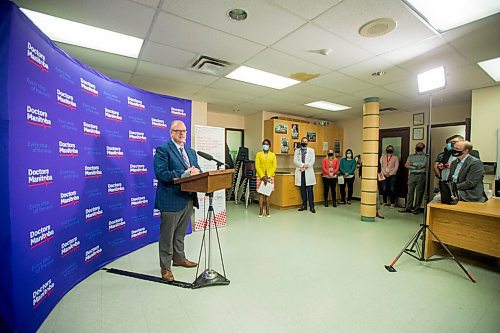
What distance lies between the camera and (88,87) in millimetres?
2508

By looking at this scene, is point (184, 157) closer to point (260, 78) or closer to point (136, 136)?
point (136, 136)

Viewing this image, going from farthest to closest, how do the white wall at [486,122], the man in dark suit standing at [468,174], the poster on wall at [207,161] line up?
1. the poster on wall at [207,161]
2. the white wall at [486,122]
3. the man in dark suit standing at [468,174]

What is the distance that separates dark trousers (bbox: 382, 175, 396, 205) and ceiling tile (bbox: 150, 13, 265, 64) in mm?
5480

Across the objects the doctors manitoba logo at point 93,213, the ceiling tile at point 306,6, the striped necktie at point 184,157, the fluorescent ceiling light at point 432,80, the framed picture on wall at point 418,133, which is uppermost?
the ceiling tile at point 306,6

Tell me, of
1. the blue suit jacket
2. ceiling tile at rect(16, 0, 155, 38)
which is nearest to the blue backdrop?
ceiling tile at rect(16, 0, 155, 38)

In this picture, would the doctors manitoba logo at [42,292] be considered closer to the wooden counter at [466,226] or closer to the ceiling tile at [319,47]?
the ceiling tile at [319,47]

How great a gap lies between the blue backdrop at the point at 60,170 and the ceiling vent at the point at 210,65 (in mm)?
814

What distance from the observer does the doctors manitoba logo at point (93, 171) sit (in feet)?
8.15

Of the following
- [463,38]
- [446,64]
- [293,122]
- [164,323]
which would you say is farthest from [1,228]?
[293,122]

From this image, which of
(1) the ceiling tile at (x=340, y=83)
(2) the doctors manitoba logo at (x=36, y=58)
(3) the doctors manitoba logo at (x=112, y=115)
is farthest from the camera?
(1) the ceiling tile at (x=340, y=83)

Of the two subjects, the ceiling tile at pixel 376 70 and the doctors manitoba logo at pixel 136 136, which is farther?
the ceiling tile at pixel 376 70

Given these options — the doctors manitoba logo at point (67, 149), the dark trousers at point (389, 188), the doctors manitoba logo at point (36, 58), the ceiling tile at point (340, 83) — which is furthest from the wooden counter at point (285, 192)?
the doctors manitoba logo at point (36, 58)

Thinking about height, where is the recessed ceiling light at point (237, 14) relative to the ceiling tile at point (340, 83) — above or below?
above

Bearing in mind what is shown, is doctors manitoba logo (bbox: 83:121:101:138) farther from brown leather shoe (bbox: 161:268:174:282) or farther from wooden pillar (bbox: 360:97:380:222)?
wooden pillar (bbox: 360:97:380:222)
